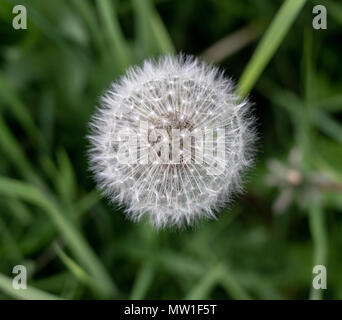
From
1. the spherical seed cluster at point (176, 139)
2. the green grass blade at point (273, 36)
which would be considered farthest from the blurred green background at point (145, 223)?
the spherical seed cluster at point (176, 139)

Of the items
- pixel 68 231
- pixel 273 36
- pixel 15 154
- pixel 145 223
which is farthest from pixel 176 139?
pixel 15 154

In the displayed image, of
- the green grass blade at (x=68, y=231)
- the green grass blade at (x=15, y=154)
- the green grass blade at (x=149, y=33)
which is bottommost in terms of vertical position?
the green grass blade at (x=68, y=231)

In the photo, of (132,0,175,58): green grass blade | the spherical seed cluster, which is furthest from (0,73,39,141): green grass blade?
the spherical seed cluster

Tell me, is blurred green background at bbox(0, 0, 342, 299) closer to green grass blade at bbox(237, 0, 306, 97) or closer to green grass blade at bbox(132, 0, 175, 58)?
green grass blade at bbox(132, 0, 175, 58)

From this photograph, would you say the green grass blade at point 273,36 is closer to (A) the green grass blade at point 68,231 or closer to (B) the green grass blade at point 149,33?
(B) the green grass blade at point 149,33

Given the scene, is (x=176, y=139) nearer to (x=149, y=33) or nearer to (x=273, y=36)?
(x=273, y=36)

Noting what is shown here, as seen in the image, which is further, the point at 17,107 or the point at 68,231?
the point at 17,107
